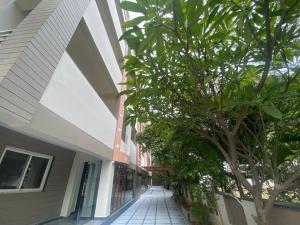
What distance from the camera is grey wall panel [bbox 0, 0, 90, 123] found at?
2254 millimetres

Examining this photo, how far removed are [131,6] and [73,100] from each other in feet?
9.47

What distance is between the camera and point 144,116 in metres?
2.85

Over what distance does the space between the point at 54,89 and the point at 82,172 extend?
548 cm

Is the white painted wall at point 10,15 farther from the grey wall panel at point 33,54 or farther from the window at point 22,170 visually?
the window at point 22,170

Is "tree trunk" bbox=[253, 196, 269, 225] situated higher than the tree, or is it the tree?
the tree

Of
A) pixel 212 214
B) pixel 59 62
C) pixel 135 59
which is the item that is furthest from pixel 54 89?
pixel 212 214

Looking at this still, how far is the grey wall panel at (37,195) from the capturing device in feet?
14.2

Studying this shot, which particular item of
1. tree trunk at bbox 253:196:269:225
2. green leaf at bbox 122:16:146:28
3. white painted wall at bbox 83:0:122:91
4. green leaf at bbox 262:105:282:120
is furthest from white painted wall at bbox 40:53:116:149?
tree trunk at bbox 253:196:269:225

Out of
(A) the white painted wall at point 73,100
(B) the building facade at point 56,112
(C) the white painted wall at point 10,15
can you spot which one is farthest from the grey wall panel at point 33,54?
(C) the white painted wall at point 10,15

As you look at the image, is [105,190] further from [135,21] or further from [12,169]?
[135,21]

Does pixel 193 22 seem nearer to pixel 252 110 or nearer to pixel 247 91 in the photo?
pixel 247 91

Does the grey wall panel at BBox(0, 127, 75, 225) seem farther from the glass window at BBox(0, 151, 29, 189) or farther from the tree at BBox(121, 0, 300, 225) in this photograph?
the tree at BBox(121, 0, 300, 225)

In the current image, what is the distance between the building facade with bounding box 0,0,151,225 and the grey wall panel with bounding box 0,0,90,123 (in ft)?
0.04

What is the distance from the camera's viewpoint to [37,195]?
541cm
